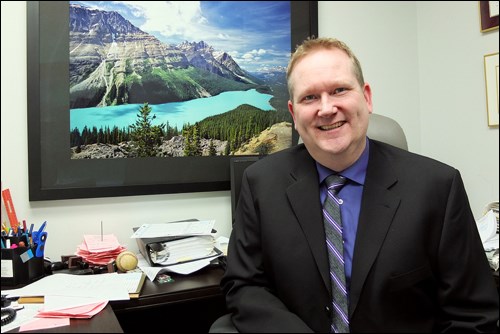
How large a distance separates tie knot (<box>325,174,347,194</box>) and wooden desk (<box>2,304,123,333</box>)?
2.15 feet

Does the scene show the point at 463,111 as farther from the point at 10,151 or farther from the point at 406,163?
the point at 10,151

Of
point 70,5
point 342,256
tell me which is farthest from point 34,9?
point 342,256

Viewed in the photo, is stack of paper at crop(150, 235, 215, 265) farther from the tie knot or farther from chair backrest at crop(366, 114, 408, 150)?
chair backrest at crop(366, 114, 408, 150)

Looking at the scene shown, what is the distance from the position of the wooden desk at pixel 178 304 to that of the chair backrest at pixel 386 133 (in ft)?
2.47

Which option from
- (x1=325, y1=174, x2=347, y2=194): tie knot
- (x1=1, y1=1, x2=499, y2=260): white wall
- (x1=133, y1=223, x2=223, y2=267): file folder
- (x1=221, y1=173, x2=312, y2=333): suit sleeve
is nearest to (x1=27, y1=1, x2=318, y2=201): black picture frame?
(x1=1, y1=1, x2=499, y2=260): white wall

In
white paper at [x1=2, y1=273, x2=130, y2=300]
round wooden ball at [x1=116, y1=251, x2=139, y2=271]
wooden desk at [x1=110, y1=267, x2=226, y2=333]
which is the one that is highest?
round wooden ball at [x1=116, y1=251, x2=139, y2=271]

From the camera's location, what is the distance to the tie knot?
1103 millimetres

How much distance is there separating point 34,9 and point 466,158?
6.52 feet

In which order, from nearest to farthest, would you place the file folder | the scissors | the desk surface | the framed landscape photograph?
the desk surface → the scissors → the file folder → the framed landscape photograph

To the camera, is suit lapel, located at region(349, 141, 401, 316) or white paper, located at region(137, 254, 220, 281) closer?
suit lapel, located at region(349, 141, 401, 316)

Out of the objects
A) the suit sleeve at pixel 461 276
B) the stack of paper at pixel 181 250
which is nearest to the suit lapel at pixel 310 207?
the suit sleeve at pixel 461 276

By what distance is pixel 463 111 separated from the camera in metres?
1.92

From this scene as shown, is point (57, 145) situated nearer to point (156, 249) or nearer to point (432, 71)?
point (156, 249)

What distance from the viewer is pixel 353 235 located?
1.04m
